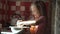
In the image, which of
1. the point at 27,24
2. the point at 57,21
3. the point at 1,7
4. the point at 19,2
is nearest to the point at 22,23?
Answer: the point at 27,24

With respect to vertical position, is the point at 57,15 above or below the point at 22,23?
above

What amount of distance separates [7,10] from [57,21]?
1888 millimetres

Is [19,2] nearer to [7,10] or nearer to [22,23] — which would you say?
[7,10]

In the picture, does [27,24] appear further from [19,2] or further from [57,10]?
[19,2]

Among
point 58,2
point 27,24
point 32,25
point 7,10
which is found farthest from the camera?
point 7,10

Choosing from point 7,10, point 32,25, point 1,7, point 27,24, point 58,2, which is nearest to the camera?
point 58,2

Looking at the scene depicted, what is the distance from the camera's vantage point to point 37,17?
5.56 ft

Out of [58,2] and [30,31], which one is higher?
[58,2]

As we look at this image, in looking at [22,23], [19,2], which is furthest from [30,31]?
[19,2]

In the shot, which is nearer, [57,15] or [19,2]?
[57,15]

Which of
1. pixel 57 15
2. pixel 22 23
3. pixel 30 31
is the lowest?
pixel 30 31

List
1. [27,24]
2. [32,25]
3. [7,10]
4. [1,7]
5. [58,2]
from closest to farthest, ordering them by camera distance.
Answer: [58,2], [27,24], [32,25], [1,7], [7,10]

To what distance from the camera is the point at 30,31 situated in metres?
1.73

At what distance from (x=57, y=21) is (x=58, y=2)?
102 millimetres
